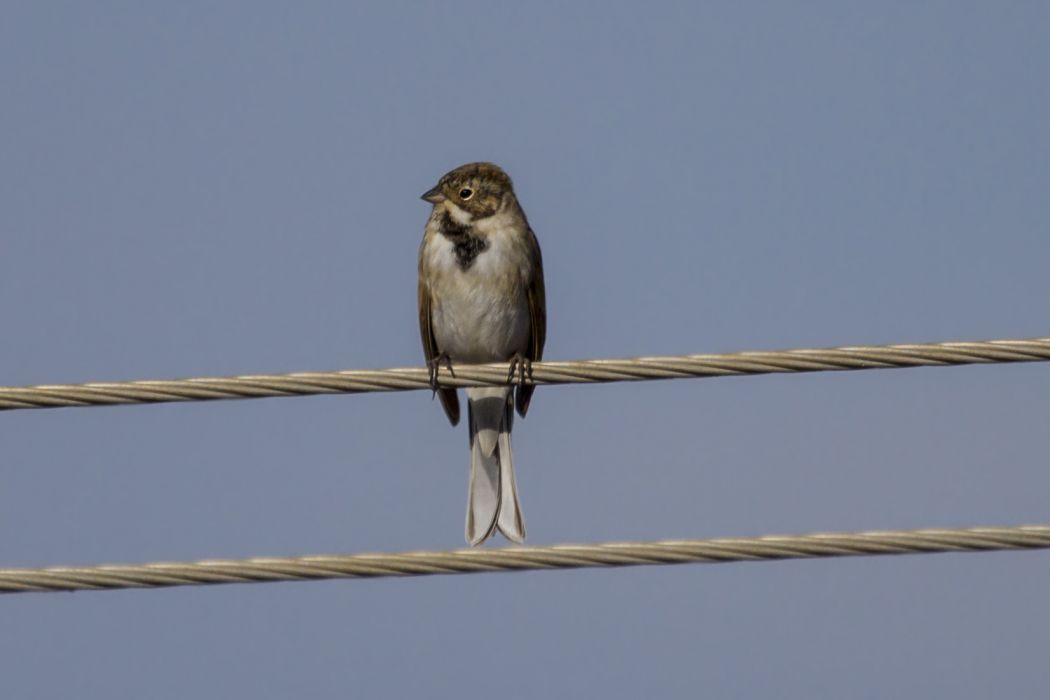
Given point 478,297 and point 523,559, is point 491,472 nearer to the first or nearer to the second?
point 478,297

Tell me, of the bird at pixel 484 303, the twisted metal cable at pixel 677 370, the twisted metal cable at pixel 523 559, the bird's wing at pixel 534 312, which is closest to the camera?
the twisted metal cable at pixel 523 559

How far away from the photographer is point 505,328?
32.3ft

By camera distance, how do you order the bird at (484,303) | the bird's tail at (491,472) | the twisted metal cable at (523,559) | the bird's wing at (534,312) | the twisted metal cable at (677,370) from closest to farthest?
the twisted metal cable at (523,559) < the twisted metal cable at (677,370) < the bird's tail at (491,472) < the bird at (484,303) < the bird's wing at (534,312)

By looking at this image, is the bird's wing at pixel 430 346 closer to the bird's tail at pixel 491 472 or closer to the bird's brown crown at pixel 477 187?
the bird's tail at pixel 491 472

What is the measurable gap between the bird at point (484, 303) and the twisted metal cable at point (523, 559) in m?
3.64

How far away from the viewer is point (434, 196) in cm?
1012

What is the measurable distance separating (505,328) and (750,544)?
13.8 feet

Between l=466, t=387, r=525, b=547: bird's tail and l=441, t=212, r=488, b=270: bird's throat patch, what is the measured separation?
2.52ft

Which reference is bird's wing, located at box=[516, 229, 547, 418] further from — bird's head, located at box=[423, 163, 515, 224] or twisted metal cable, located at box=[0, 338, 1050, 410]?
twisted metal cable, located at box=[0, 338, 1050, 410]

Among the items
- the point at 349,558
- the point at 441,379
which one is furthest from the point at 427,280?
the point at 349,558

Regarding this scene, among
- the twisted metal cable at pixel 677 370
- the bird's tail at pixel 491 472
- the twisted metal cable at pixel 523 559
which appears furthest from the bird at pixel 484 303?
the twisted metal cable at pixel 523 559

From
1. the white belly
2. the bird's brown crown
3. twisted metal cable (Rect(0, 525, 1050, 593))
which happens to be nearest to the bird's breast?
the white belly

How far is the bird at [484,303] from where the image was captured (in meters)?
9.77

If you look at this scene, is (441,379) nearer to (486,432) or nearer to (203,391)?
(203,391)
